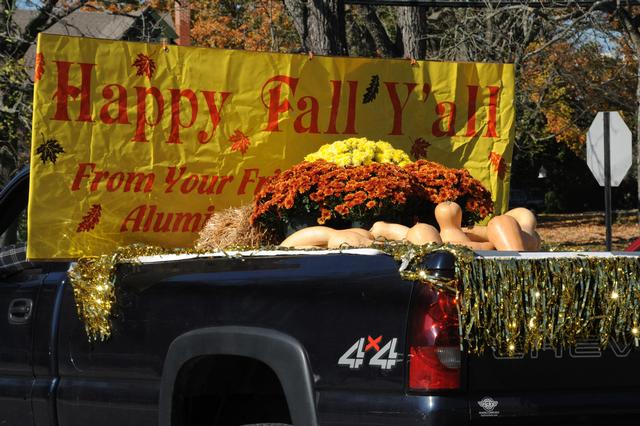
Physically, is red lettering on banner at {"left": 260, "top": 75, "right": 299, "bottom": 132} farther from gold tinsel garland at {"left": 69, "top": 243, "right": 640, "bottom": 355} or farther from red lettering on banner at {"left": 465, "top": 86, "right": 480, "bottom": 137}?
gold tinsel garland at {"left": 69, "top": 243, "right": 640, "bottom": 355}

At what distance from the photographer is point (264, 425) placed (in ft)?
12.4

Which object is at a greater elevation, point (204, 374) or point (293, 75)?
point (293, 75)

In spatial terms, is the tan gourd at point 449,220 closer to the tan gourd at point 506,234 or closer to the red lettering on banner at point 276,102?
the tan gourd at point 506,234

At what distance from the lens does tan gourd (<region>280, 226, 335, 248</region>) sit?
16.2 ft

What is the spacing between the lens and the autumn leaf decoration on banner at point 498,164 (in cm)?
633

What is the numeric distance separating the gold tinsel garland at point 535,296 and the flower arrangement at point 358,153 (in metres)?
2.05

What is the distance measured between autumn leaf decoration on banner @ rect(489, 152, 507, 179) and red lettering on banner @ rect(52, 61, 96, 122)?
99.4 inches

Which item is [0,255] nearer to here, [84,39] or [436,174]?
[84,39]

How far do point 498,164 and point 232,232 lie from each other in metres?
1.89

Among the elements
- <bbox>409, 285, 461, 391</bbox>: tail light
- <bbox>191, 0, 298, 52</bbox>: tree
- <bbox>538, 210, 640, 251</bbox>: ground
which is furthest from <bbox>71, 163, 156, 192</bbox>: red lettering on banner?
<bbox>191, 0, 298, 52</bbox>: tree

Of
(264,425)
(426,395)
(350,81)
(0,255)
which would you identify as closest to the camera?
(426,395)

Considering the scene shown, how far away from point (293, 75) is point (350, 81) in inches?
14.5

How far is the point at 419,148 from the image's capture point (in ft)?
20.3

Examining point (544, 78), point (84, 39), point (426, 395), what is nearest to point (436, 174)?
point (84, 39)
